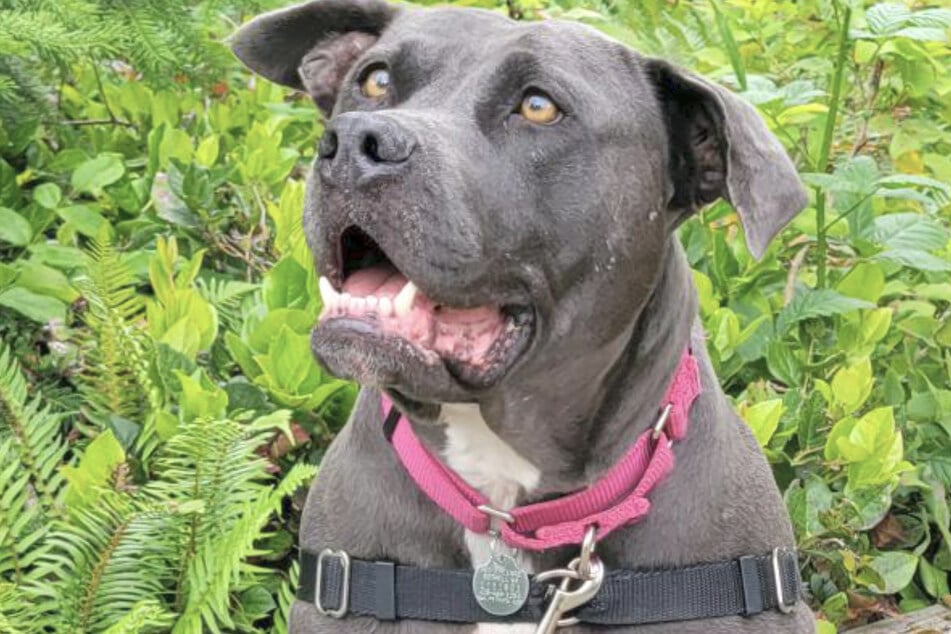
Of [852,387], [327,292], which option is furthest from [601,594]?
[852,387]

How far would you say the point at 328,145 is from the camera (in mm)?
2615

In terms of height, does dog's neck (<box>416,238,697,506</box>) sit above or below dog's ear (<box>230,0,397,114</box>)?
below

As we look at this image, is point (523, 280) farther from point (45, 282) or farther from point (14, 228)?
point (14, 228)

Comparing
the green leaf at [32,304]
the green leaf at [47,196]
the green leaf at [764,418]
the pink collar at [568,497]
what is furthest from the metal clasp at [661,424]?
the green leaf at [47,196]

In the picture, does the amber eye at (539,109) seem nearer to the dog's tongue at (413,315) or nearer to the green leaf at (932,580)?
the dog's tongue at (413,315)

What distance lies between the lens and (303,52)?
347 centimetres

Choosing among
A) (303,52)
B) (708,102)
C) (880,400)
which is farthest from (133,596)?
(880,400)

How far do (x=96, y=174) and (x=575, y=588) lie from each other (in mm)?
2408

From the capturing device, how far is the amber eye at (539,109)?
2848 mm

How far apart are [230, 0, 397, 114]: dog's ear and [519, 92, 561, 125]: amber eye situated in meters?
0.60

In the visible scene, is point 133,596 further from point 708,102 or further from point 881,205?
point 881,205

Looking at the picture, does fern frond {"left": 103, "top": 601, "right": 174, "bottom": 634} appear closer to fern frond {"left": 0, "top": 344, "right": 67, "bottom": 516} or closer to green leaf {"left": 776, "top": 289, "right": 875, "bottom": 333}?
fern frond {"left": 0, "top": 344, "right": 67, "bottom": 516}

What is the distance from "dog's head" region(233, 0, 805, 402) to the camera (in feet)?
8.66

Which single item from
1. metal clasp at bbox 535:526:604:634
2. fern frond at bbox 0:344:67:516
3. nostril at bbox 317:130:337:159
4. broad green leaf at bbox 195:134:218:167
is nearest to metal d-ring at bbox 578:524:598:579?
metal clasp at bbox 535:526:604:634
